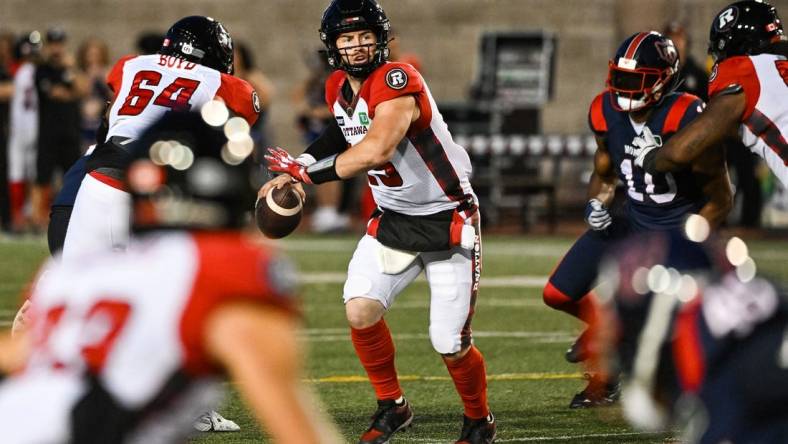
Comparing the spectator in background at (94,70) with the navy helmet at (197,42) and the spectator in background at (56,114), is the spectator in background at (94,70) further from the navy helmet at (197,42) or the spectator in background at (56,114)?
the navy helmet at (197,42)

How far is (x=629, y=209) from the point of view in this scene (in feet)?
21.3

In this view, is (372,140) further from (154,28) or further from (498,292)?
(154,28)

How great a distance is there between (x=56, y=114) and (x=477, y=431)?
922 cm

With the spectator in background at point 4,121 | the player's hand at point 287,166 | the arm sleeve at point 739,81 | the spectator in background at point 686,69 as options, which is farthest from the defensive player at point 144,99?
the spectator in background at point 4,121

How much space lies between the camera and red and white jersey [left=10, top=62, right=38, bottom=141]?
46.6 ft

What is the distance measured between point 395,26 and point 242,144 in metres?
16.3

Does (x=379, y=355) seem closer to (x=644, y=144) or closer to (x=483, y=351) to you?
(x=644, y=144)

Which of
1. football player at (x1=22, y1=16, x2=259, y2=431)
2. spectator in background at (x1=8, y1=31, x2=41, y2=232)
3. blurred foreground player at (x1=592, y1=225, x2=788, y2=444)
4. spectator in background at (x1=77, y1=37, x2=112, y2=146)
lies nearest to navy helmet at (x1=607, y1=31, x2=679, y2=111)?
football player at (x1=22, y1=16, x2=259, y2=431)

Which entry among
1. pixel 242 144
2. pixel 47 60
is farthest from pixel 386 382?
pixel 47 60

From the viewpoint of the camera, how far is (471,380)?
5.70m

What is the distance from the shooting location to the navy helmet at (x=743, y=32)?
6484 mm

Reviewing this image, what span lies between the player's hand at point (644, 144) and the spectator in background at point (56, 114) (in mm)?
8768

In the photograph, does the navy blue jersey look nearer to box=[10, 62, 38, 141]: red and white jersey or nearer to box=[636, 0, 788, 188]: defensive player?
box=[636, 0, 788, 188]: defensive player

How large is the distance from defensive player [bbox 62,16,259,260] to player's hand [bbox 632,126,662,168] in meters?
1.65
